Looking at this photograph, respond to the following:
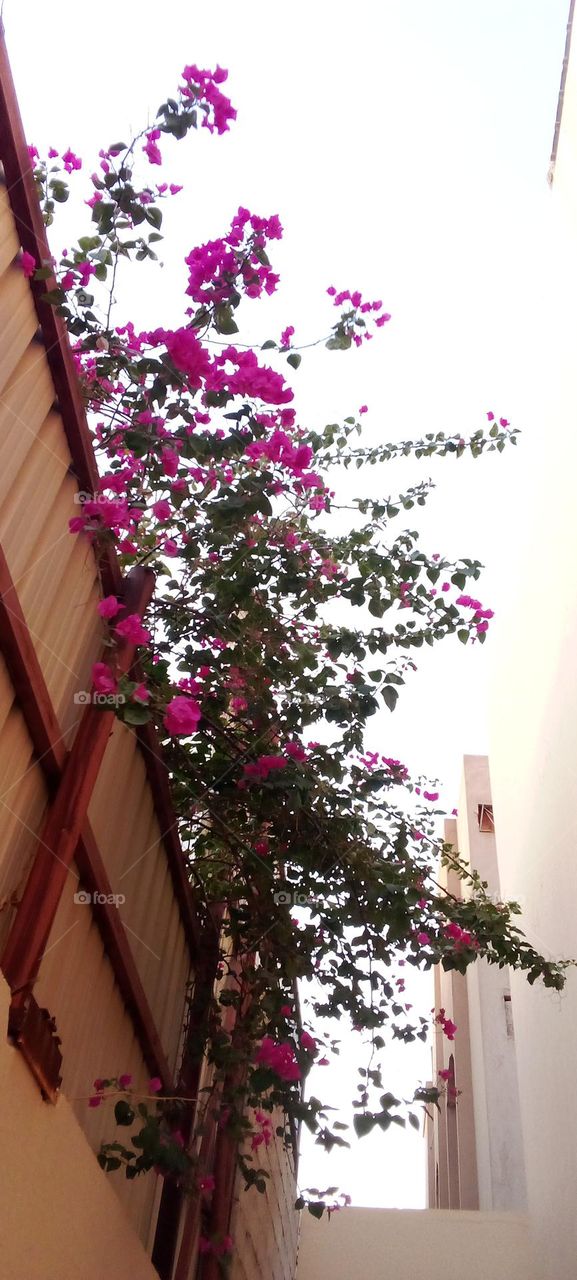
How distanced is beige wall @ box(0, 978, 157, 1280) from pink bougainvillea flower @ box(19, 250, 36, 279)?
138cm

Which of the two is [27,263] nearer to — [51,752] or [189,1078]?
[51,752]

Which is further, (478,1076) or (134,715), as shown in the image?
(478,1076)

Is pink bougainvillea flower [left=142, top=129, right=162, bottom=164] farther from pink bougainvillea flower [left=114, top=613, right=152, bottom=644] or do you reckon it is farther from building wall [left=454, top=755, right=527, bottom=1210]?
building wall [left=454, top=755, right=527, bottom=1210]

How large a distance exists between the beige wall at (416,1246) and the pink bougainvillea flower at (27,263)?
5486mm

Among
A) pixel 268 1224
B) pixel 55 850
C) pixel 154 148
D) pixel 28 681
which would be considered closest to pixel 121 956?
pixel 55 850

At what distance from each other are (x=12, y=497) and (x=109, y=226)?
1205 mm

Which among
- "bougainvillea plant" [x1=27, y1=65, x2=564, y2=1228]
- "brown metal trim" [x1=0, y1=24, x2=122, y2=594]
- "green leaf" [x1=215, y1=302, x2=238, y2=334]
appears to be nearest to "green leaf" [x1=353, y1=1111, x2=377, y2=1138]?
"bougainvillea plant" [x1=27, y1=65, x2=564, y2=1228]

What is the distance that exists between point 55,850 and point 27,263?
120 cm

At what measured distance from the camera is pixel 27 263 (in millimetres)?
2023

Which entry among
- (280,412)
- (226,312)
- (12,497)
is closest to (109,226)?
(226,312)

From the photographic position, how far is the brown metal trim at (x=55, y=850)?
185 centimetres

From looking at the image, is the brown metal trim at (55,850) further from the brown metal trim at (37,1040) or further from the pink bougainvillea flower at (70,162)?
the pink bougainvillea flower at (70,162)

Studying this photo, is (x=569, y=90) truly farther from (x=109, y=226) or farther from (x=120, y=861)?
(x=120, y=861)

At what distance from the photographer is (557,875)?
489cm
